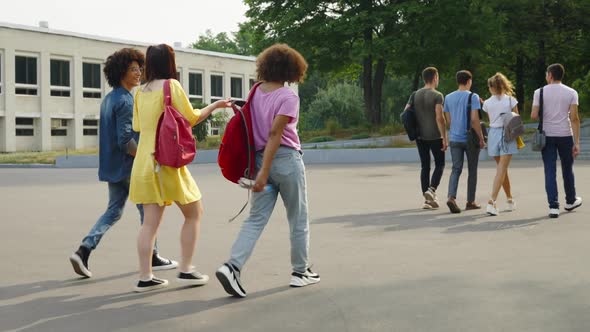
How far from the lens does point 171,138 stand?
5887 millimetres

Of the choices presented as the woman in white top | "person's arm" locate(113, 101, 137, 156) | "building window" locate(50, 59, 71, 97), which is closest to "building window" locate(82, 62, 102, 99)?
"building window" locate(50, 59, 71, 97)

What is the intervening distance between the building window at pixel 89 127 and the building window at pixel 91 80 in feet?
Answer: 5.74

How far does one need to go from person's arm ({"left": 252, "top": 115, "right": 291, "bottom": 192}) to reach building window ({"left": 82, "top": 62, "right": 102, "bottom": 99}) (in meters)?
54.5

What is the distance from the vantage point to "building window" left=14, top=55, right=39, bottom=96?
5382cm

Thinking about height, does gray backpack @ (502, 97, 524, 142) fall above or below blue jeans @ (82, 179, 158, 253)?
above

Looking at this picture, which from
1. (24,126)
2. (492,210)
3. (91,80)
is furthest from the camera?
(91,80)

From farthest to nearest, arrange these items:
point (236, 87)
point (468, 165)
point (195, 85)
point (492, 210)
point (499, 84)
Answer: point (236, 87)
point (195, 85)
point (468, 165)
point (499, 84)
point (492, 210)

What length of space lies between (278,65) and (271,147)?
0.59 metres

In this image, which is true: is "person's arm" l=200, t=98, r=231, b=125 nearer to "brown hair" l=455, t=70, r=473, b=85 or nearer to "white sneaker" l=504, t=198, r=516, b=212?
"brown hair" l=455, t=70, r=473, b=85

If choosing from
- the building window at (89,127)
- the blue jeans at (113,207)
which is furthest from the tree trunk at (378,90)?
the blue jeans at (113,207)

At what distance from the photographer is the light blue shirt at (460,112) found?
38.5 feet

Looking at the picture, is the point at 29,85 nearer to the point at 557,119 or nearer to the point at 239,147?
the point at 557,119

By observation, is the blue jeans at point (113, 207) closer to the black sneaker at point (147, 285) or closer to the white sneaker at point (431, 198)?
the black sneaker at point (147, 285)

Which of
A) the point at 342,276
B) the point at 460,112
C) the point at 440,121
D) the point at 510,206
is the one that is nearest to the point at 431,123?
the point at 440,121
